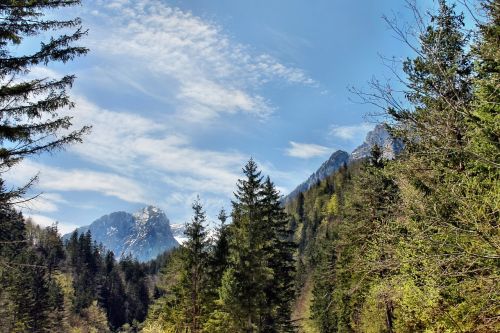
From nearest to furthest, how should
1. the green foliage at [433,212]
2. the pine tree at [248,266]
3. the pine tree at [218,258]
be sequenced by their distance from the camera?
1. the green foliage at [433,212]
2. the pine tree at [248,266]
3. the pine tree at [218,258]

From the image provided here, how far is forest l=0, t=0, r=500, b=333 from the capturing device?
18.5ft

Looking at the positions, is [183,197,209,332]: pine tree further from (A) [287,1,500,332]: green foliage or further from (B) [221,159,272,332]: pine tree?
(A) [287,1,500,332]: green foliage

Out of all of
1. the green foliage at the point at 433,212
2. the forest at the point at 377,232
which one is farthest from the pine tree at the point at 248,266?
the green foliage at the point at 433,212

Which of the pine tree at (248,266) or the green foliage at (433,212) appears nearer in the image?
the green foliage at (433,212)

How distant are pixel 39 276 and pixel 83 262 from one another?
7933 cm

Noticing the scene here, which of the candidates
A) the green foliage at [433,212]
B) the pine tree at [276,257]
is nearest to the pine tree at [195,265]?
the pine tree at [276,257]

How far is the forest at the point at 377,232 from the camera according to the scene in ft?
18.5

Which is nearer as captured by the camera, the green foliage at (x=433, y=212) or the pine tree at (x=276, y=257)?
the green foliage at (x=433, y=212)

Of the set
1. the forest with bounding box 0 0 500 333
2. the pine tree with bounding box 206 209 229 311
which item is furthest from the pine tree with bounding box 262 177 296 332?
the pine tree with bounding box 206 209 229 311

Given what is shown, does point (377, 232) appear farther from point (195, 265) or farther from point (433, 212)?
point (195, 265)

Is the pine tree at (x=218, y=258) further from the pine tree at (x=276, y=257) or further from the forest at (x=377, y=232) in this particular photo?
the pine tree at (x=276, y=257)

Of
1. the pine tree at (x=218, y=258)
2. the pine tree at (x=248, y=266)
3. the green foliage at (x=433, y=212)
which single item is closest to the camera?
the green foliage at (x=433, y=212)

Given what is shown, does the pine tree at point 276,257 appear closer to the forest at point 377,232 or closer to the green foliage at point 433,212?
the forest at point 377,232

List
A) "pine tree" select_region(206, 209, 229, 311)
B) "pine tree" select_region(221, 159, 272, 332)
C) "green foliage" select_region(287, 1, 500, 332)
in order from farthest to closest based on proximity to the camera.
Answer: "pine tree" select_region(206, 209, 229, 311)
"pine tree" select_region(221, 159, 272, 332)
"green foliage" select_region(287, 1, 500, 332)
